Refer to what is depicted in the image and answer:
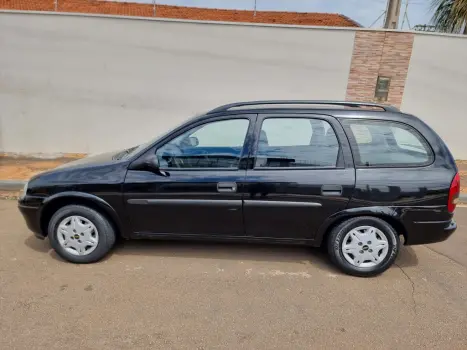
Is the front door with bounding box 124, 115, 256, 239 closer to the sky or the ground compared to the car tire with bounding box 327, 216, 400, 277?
closer to the sky

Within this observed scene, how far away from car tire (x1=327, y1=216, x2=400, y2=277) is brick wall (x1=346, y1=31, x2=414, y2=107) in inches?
216

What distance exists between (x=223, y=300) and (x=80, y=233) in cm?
154

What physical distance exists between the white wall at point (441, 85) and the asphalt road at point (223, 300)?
5359mm

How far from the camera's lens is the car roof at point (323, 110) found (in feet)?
9.56

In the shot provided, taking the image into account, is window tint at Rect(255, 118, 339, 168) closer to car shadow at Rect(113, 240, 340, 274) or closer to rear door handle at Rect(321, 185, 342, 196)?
rear door handle at Rect(321, 185, 342, 196)

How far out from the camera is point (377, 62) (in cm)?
745

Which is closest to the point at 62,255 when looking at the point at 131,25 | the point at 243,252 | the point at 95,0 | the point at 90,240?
the point at 90,240

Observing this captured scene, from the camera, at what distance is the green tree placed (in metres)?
8.29

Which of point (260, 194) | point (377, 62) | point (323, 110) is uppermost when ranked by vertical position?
point (377, 62)

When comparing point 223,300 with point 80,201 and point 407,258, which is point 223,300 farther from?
point 407,258

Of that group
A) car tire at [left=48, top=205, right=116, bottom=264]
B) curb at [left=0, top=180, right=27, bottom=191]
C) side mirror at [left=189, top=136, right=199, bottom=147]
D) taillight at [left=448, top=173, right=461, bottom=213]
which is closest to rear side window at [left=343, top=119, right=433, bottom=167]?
taillight at [left=448, top=173, right=461, bottom=213]

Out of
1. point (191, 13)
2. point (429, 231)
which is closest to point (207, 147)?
point (429, 231)

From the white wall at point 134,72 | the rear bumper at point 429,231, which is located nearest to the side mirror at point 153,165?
the rear bumper at point 429,231

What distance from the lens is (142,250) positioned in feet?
11.2
